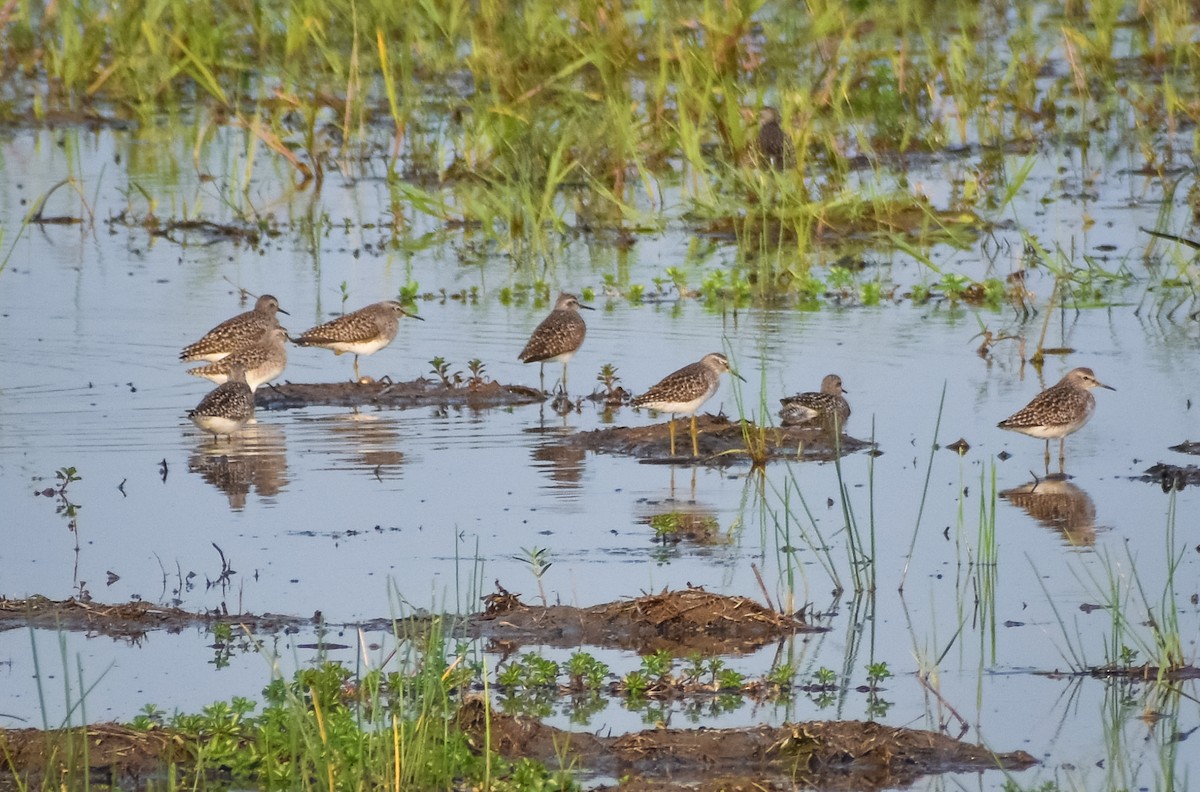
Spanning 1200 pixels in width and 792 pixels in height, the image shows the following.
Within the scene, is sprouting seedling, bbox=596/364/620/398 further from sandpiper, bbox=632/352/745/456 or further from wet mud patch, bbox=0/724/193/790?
wet mud patch, bbox=0/724/193/790

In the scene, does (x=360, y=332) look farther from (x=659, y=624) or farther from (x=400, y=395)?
(x=659, y=624)

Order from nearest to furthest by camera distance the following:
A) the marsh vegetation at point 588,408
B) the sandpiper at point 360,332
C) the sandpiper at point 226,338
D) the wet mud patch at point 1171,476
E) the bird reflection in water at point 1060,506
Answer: the marsh vegetation at point 588,408 < the bird reflection in water at point 1060,506 < the wet mud patch at point 1171,476 < the sandpiper at point 226,338 < the sandpiper at point 360,332

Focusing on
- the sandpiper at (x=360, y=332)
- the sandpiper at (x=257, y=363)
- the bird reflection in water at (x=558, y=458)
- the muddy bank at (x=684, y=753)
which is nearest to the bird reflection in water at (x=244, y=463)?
the sandpiper at (x=257, y=363)

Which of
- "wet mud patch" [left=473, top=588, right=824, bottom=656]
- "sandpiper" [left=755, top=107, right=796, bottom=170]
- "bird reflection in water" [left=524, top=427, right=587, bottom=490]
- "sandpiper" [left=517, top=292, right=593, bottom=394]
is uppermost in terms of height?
"sandpiper" [left=755, top=107, right=796, bottom=170]

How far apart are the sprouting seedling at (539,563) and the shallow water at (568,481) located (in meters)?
0.06

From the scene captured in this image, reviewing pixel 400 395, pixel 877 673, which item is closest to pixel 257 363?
pixel 400 395

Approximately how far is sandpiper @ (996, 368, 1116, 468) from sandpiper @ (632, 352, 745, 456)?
1535 millimetres

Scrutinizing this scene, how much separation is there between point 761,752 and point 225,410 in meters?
5.78

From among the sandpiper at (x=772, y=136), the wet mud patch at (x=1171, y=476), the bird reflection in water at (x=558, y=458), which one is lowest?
the wet mud patch at (x=1171, y=476)

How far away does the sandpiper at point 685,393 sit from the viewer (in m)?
11.7

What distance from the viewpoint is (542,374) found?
44.4 feet

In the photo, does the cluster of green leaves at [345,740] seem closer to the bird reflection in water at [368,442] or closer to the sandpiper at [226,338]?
the bird reflection in water at [368,442]

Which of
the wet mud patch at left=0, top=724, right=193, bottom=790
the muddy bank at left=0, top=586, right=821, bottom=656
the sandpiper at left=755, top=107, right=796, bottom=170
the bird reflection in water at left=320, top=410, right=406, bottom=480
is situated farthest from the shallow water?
the sandpiper at left=755, top=107, right=796, bottom=170

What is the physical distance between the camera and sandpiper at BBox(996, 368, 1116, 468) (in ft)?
37.4
